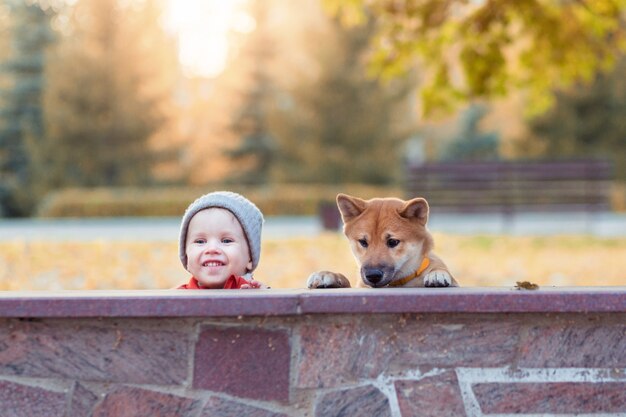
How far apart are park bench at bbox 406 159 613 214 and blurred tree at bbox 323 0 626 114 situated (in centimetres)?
649

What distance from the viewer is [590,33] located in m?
10.7

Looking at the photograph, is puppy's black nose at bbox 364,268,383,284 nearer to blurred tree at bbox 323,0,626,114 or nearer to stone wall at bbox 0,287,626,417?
stone wall at bbox 0,287,626,417

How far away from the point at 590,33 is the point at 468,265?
3355mm

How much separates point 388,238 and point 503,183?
1408cm

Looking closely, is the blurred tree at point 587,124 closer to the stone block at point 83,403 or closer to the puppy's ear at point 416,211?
the puppy's ear at point 416,211

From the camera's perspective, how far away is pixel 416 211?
395 centimetres

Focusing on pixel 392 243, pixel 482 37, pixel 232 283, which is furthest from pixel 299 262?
pixel 392 243

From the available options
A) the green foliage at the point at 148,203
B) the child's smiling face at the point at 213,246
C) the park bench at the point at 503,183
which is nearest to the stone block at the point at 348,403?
the child's smiling face at the point at 213,246

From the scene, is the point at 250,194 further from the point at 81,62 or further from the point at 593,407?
the point at 593,407

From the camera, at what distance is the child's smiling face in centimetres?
390

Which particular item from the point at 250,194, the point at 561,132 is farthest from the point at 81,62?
the point at 561,132

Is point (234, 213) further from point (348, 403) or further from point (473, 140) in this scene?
point (473, 140)

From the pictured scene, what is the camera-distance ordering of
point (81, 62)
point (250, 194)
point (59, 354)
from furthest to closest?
point (81, 62)
point (250, 194)
point (59, 354)

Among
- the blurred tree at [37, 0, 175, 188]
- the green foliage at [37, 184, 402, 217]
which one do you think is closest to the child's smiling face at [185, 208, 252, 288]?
the green foliage at [37, 184, 402, 217]
